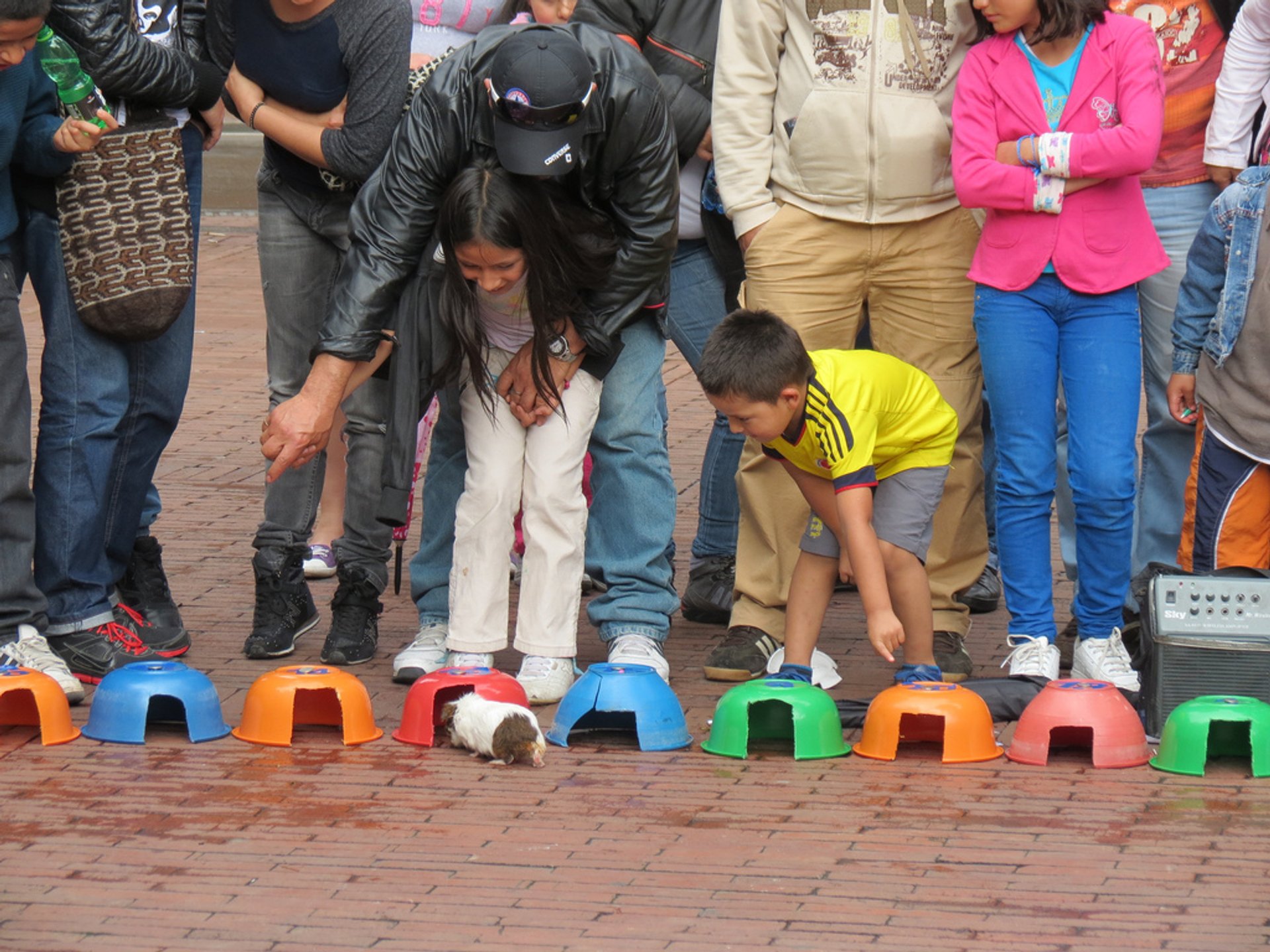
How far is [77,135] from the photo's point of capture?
4.84 meters

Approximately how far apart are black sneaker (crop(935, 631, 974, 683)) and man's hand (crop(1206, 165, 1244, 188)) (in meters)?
1.55

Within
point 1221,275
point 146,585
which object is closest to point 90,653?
point 146,585

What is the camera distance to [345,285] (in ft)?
16.3

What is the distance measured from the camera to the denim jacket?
5043 millimetres

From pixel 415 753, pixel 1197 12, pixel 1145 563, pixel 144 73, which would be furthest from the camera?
pixel 1145 563

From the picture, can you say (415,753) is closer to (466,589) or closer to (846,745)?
(466,589)

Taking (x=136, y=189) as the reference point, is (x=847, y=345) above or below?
below

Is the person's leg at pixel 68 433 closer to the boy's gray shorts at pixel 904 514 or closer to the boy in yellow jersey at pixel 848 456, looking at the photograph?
the boy in yellow jersey at pixel 848 456

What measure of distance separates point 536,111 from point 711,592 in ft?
6.57

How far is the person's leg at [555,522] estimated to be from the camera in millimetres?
5074

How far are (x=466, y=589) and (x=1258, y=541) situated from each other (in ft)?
7.31

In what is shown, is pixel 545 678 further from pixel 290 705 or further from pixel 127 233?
pixel 127 233

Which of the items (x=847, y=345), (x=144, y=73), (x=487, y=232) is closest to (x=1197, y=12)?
(x=847, y=345)

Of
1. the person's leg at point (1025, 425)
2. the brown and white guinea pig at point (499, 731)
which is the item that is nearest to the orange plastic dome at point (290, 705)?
the brown and white guinea pig at point (499, 731)
